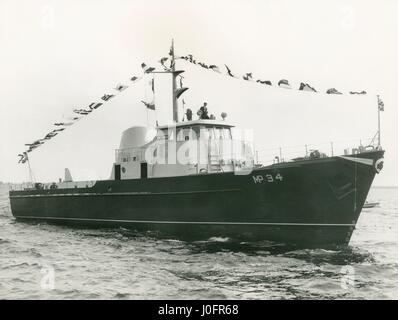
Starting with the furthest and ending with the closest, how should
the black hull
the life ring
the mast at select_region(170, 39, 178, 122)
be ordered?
1. the mast at select_region(170, 39, 178, 122)
2. the black hull
3. the life ring

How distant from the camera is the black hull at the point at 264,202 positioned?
1268cm

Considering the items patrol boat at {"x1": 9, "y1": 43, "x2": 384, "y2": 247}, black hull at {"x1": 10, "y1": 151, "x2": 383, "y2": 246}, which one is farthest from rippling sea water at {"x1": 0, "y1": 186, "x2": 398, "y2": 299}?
patrol boat at {"x1": 9, "y1": 43, "x2": 384, "y2": 247}

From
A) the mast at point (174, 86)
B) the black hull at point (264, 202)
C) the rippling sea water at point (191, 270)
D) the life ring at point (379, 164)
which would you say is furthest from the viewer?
the mast at point (174, 86)

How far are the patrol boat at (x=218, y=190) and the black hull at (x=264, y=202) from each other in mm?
29

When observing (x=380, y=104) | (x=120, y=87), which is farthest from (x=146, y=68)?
(x=380, y=104)

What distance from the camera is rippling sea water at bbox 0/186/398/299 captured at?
29.7ft

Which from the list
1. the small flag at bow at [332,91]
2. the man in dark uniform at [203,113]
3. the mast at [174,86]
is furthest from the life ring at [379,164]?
the mast at [174,86]

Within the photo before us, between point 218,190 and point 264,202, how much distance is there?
1629 millimetres

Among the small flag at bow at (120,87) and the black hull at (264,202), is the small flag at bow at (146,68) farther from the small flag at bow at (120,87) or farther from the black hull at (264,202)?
the black hull at (264,202)

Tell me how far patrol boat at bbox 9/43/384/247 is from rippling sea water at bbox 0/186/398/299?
2.30 ft

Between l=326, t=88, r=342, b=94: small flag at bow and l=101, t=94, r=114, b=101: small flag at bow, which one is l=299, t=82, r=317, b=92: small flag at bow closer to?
l=326, t=88, r=342, b=94: small flag at bow

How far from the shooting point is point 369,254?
13320 millimetres

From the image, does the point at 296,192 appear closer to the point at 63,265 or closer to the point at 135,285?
the point at 135,285

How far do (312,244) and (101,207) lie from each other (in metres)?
9.72
